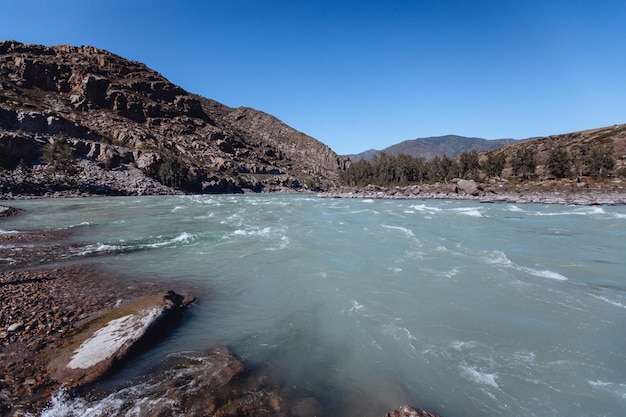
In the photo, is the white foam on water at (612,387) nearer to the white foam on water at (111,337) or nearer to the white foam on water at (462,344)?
the white foam on water at (462,344)

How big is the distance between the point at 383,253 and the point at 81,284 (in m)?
13.9

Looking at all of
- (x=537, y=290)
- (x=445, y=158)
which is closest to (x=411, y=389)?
(x=537, y=290)

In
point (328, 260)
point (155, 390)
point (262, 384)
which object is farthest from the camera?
point (328, 260)

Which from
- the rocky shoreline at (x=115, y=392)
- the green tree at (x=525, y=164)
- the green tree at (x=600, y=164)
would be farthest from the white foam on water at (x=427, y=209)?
the green tree at (x=600, y=164)

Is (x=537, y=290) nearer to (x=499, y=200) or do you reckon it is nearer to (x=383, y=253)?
(x=383, y=253)

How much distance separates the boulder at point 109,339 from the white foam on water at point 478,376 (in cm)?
748

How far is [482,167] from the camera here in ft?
302

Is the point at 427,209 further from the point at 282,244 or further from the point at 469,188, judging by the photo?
the point at 469,188

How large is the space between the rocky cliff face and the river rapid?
73143 millimetres

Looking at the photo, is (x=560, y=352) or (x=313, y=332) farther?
(x=313, y=332)

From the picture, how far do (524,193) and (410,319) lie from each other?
2623 inches

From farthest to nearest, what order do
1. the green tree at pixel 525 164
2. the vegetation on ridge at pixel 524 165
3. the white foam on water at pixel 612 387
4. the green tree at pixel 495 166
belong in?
1. the green tree at pixel 495 166
2. the green tree at pixel 525 164
3. the vegetation on ridge at pixel 524 165
4. the white foam on water at pixel 612 387

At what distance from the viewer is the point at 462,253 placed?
1670cm

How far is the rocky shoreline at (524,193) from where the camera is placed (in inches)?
1943
